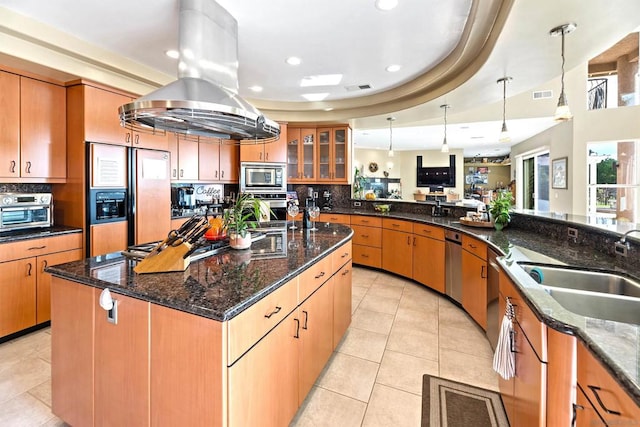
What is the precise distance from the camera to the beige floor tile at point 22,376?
6.58 feet

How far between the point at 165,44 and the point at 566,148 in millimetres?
7483

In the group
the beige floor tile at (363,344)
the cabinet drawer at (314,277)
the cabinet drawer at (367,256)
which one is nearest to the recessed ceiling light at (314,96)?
the cabinet drawer at (367,256)

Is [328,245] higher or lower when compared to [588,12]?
lower

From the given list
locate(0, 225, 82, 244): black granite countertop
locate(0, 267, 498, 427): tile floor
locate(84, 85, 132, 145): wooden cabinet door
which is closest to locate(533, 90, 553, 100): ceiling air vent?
locate(0, 267, 498, 427): tile floor

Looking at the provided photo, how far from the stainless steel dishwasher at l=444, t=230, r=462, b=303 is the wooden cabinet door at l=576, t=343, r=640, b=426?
2.38 metres

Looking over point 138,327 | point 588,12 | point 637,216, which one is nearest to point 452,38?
point 588,12

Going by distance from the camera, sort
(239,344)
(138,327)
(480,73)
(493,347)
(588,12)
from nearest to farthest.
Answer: (239,344)
(138,327)
(588,12)
(493,347)
(480,73)

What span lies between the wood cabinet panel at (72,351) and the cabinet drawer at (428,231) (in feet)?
11.3

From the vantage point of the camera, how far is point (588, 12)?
186 cm

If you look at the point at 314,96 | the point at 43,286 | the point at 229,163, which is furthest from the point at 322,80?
the point at 43,286

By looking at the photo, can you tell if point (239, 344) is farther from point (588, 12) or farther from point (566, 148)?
point (566, 148)

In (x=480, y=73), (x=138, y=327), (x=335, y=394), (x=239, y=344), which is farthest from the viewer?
(x=480, y=73)

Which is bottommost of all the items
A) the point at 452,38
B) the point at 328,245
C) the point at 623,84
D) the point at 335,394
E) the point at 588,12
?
the point at 335,394

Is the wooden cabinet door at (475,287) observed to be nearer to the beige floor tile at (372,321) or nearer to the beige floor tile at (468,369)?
the beige floor tile at (468,369)
